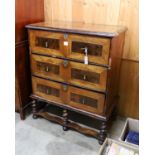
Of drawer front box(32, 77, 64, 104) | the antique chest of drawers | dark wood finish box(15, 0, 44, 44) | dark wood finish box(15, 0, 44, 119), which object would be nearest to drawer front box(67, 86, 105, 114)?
the antique chest of drawers

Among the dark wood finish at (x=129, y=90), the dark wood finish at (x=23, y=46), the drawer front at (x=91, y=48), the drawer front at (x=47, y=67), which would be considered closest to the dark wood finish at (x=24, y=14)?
the dark wood finish at (x=23, y=46)

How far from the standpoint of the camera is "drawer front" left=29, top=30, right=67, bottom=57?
164cm

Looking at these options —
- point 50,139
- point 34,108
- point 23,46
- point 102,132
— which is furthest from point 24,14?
point 102,132

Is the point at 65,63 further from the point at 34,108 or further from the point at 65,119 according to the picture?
the point at 34,108

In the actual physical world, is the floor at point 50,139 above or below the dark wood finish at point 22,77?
below

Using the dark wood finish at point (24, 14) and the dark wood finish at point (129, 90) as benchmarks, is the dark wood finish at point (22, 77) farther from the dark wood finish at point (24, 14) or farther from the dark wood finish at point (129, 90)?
the dark wood finish at point (129, 90)

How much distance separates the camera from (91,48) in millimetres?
1505

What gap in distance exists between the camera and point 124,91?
205cm

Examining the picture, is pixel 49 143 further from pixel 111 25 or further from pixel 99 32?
pixel 111 25

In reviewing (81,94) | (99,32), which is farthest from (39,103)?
(99,32)

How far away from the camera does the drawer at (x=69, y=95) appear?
166 centimetres

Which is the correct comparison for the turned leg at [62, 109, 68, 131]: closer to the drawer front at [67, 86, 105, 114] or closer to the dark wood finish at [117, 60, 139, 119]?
the drawer front at [67, 86, 105, 114]

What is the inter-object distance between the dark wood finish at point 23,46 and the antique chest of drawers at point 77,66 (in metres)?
0.12
